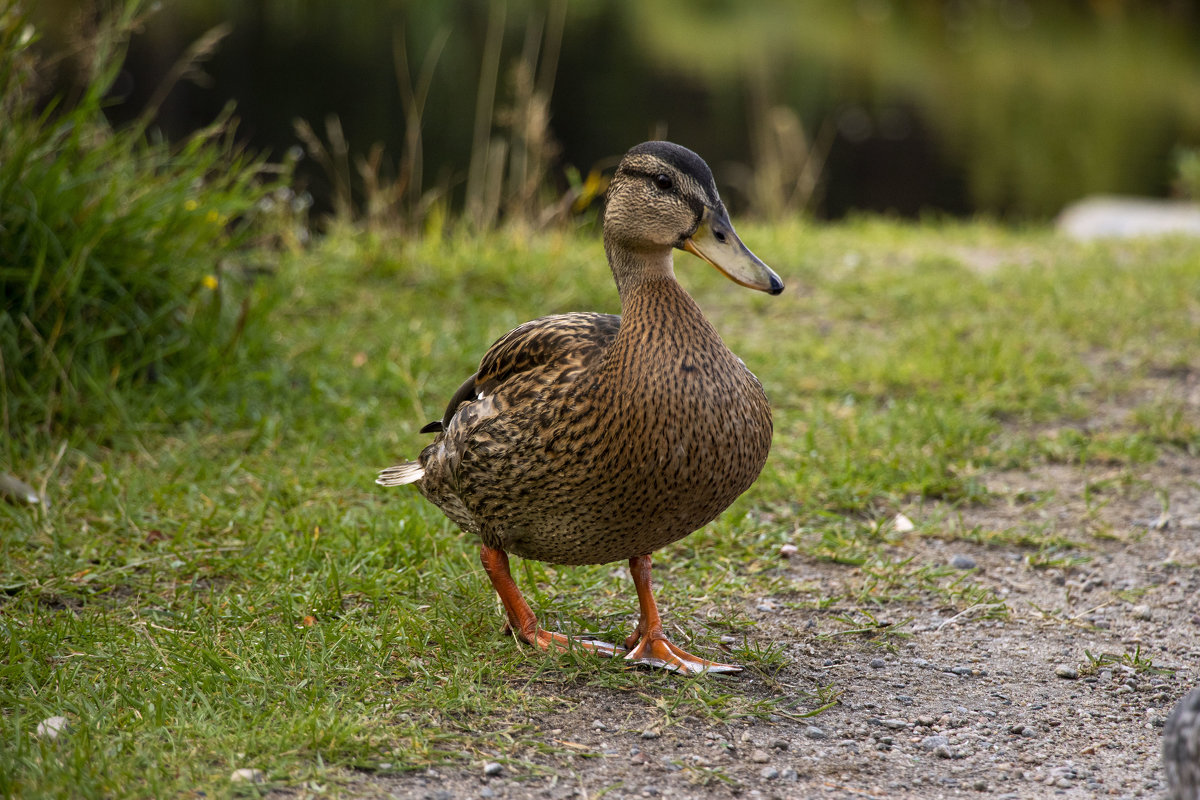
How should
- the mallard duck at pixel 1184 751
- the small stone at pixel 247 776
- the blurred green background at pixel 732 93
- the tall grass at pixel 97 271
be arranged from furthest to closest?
1. the blurred green background at pixel 732 93
2. the tall grass at pixel 97 271
3. the small stone at pixel 247 776
4. the mallard duck at pixel 1184 751

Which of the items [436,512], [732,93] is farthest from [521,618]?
[732,93]

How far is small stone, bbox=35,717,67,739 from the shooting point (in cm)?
253

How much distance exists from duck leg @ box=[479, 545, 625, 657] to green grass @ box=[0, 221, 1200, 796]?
59 mm

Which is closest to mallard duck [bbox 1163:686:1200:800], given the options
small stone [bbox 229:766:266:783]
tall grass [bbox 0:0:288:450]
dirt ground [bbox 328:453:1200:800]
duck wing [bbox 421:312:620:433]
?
dirt ground [bbox 328:453:1200:800]

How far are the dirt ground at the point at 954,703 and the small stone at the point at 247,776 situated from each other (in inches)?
7.7

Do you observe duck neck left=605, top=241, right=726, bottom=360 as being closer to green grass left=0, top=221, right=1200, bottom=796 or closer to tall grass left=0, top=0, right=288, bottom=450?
green grass left=0, top=221, right=1200, bottom=796

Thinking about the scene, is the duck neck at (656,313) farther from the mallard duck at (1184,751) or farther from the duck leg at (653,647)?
the mallard duck at (1184,751)

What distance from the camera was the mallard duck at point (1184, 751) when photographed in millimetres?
2082

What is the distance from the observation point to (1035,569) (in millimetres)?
3842

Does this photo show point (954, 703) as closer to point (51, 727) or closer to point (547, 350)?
point (547, 350)

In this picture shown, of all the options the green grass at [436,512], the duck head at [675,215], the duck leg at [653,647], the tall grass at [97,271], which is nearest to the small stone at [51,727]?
the green grass at [436,512]

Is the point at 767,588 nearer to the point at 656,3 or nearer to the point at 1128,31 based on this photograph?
the point at 656,3

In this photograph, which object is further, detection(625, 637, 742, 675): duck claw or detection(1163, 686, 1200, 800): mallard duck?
detection(625, 637, 742, 675): duck claw

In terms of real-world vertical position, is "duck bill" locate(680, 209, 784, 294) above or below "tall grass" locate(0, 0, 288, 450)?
above
